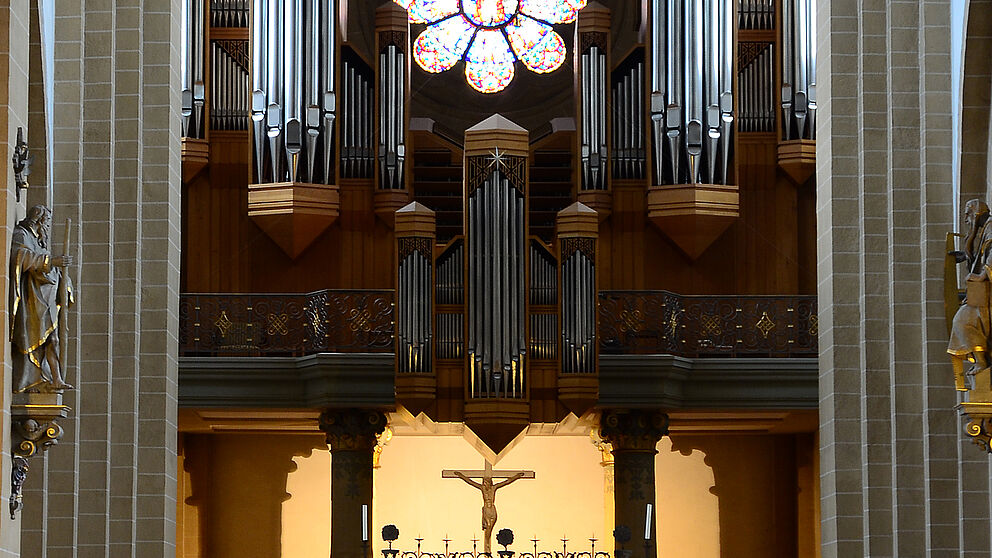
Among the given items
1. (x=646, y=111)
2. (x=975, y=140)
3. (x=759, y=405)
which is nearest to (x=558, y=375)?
→ (x=759, y=405)

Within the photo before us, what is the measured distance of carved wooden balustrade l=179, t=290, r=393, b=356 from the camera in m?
20.0

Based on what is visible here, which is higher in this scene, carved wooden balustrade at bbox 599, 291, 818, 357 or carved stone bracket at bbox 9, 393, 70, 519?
carved wooden balustrade at bbox 599, 291, 818, 357

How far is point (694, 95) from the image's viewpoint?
2078 cm

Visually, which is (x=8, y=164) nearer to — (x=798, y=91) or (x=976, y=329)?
(x=976, y=329)

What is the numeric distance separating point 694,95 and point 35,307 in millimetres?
11617

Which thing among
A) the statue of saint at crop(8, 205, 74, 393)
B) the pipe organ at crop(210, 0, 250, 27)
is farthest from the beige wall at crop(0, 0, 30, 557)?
the pipe organ at crop(210, 0, 250, 27)

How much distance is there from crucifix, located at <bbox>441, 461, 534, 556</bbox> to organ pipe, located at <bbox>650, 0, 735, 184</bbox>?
3684mm

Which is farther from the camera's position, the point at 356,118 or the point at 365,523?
the point at 356,118

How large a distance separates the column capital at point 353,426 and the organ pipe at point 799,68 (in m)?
5.76

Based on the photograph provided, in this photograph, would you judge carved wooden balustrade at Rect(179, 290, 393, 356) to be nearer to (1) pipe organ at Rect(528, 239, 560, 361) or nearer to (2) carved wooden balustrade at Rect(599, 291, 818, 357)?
(1) pipe organ at Rect(528, 239, 560, 361)

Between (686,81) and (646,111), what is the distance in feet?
1.96

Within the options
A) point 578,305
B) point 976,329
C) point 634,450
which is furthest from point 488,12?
point 976,329

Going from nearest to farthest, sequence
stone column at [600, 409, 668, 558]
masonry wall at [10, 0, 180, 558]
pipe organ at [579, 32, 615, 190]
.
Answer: masonry wall at [10, 0, 180, 558] < stone column at [600, 409, 668, 558] < pipe organ at [579, 32, 615, 190]

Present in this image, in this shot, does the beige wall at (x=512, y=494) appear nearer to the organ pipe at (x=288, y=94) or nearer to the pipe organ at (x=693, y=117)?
the pipe organ at (x=693, y=117)
